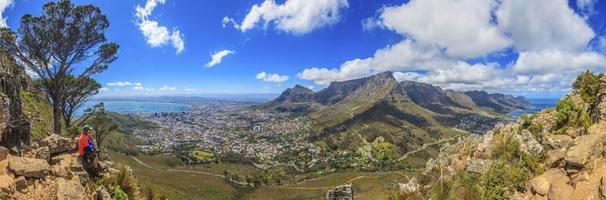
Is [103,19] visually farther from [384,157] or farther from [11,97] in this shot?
[384,157]

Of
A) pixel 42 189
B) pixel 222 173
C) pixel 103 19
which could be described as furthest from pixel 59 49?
pixel 222 173

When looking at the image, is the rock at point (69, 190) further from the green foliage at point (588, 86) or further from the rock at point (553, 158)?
the green foliage at point (588, 86)

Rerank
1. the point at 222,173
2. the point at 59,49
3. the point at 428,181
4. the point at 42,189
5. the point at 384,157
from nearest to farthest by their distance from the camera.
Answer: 1. the point at 42,189
2. the point at 428,181
3. the point at 59,49
4. the point at 222,173
5. the point at 384,157

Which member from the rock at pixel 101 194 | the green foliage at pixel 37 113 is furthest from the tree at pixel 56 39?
the rock at pixel 101 194

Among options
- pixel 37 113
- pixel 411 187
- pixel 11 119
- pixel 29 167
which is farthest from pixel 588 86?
pixel 37 113

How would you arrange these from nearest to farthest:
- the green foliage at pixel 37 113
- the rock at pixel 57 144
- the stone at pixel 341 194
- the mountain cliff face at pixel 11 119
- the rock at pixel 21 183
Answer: the rock at pixel 21 183 < the mountain cliff face at pixel 11 119 < the rock at pixel 57 144 < the stone at pixel 341 194 < the green foliage at pixel 37 113
